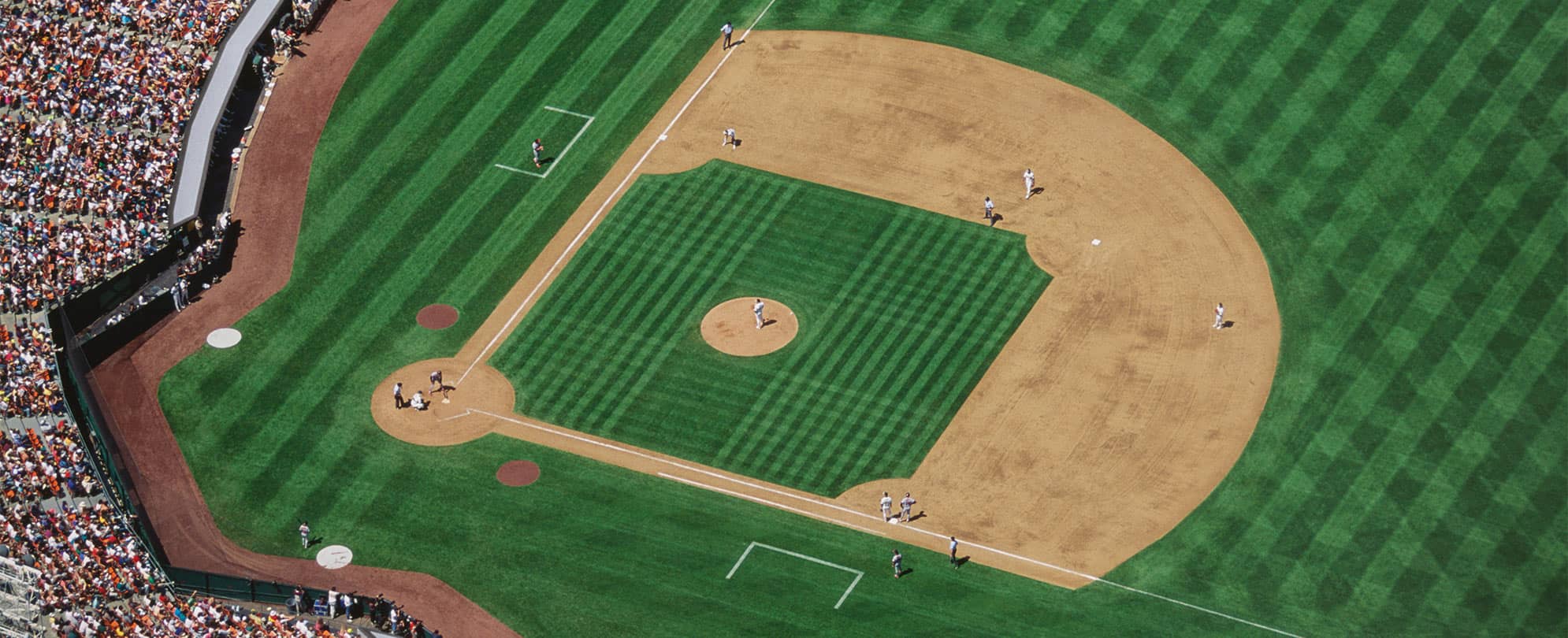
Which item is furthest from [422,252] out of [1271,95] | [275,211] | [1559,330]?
[1559,330]

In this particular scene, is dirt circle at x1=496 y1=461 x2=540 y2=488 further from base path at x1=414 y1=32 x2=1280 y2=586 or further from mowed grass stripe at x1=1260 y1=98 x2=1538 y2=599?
mowed grass stripe at x1=1260 y1=98 x2=1538 y2=599

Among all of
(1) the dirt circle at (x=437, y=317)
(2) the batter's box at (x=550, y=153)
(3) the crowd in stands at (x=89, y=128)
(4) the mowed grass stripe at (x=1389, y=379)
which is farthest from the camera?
(2) the batter's box at (x=550, y=153)

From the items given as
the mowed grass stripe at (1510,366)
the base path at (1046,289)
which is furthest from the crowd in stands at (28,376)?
the mowed grass stripe at (1510,366)

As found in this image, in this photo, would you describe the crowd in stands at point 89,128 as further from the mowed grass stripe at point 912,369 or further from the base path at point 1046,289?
the mowed grass stripe at point 912,369

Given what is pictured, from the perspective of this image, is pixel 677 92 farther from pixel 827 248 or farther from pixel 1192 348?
pixel 1192 348

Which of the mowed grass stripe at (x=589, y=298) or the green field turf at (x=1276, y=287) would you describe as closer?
the green field turf at (x=1276, y=287)
